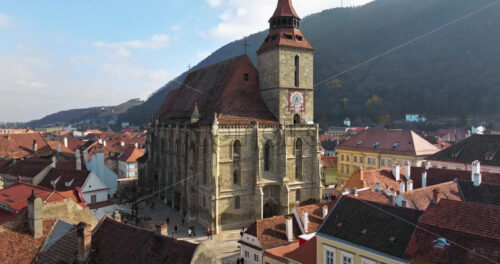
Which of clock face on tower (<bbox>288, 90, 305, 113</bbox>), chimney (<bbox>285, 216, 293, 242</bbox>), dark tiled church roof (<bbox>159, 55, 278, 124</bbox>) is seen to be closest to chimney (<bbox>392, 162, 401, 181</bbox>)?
clock face on tower (<bbox>288, 90, 305, 113</bbox>)

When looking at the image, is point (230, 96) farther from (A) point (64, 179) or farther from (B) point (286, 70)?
(A) point (64, 179)

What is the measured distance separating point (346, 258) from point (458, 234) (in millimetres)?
5234

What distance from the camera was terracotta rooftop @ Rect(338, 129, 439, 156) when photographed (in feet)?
164

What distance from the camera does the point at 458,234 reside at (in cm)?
1496

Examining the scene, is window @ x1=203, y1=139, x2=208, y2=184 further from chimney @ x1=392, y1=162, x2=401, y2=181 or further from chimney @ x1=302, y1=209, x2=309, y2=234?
chimney @ x1=392, y1=162, x2=401, y2=181

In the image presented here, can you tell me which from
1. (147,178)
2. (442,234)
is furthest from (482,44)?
(442,234)

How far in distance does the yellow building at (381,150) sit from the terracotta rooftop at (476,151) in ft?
13.8

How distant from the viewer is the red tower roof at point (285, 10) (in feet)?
131

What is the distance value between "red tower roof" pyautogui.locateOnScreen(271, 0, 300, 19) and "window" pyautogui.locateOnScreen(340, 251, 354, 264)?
29.0 metres

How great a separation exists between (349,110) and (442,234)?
128 meters

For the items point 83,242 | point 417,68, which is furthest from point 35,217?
point 417,68

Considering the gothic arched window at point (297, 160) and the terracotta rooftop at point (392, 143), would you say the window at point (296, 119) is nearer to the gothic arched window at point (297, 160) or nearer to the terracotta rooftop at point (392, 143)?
the gothic arched window at point (297, 160)

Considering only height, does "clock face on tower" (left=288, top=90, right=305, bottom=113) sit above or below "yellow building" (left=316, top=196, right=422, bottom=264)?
above

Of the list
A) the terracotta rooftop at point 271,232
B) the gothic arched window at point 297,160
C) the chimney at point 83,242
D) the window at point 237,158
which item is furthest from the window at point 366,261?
the gothic arched window at point 297,160
